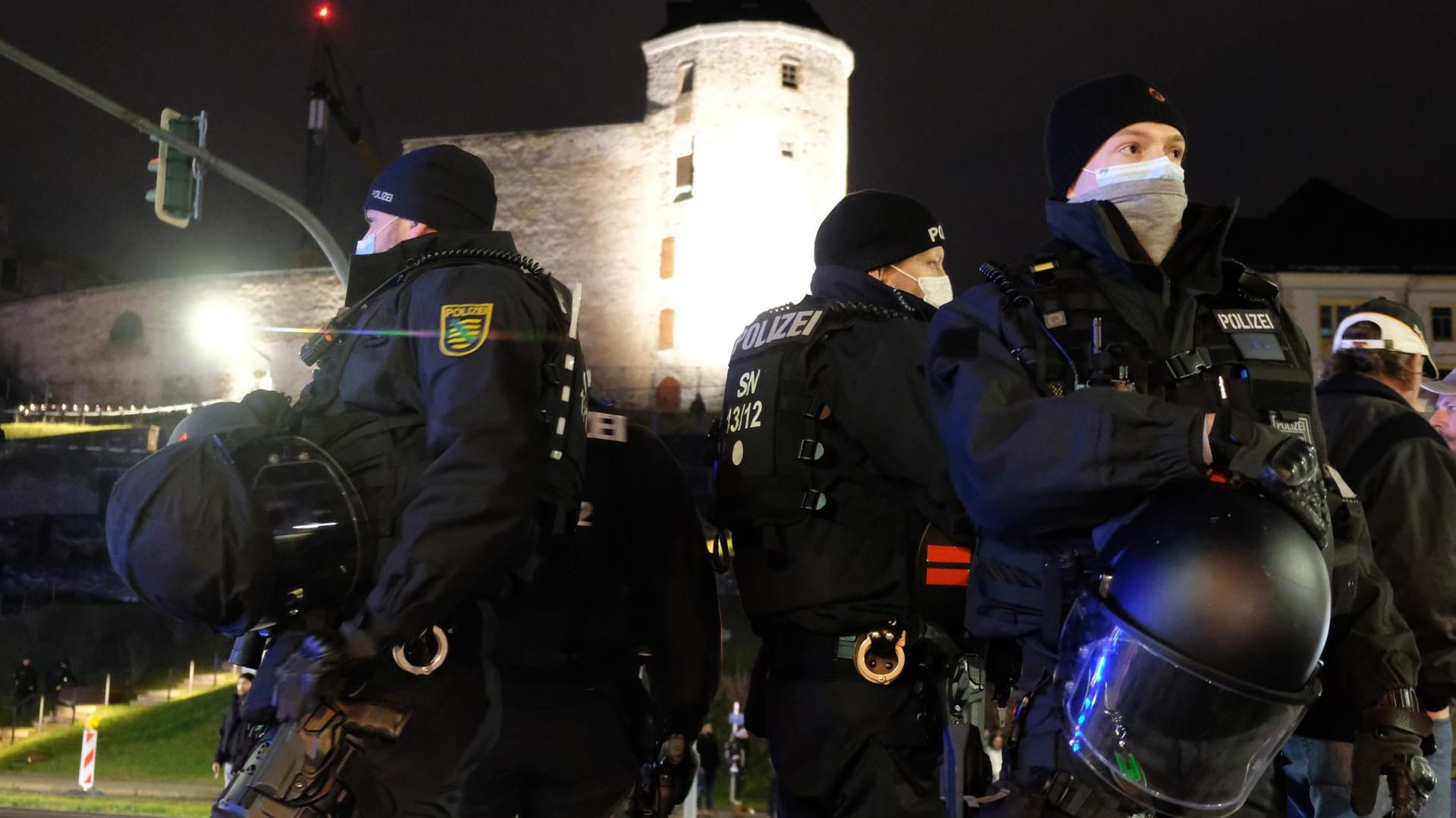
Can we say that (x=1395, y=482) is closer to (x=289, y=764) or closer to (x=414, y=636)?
(x=414, y=636)

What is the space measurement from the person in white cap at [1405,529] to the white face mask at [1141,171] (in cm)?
170

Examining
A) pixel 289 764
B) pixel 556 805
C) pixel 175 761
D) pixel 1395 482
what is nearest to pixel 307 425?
pixel 289 764

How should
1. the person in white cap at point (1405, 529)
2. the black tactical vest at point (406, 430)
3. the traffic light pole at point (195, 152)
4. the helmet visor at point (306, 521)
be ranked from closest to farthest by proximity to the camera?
the helmet visor at point (306, 521)
the black tactical vest at point (406, 430)
the person in white cap at point (1405, 529)
the traffic light pole at point (195, 152)

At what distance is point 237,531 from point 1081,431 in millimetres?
1943

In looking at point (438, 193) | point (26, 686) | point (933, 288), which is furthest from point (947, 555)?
point (26, 686)

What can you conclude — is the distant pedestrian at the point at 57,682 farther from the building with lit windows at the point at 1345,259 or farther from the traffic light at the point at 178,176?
the building with lit windows at the point at 1345,259

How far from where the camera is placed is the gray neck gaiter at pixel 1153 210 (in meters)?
3.36

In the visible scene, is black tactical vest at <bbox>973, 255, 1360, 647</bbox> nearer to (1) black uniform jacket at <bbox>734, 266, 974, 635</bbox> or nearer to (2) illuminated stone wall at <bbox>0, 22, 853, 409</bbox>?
(1) black uniform jacket at <bbox>734, 266, 974, 635</bbox>

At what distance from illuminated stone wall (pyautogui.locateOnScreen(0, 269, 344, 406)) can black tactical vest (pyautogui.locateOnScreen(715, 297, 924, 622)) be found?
163 feet

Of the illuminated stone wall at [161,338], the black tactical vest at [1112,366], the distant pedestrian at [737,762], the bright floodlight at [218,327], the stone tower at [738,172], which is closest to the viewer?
the black tactical vest at [1112,366]

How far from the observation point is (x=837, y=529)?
439 centimetres

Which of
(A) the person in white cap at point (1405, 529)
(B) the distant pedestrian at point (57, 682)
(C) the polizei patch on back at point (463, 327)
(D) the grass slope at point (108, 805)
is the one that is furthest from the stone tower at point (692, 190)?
(C) the polizei patch on back at point (463, 327)

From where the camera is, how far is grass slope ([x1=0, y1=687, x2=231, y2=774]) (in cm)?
1939

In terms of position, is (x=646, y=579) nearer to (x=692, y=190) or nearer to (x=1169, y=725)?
(x=1169, y=725)
